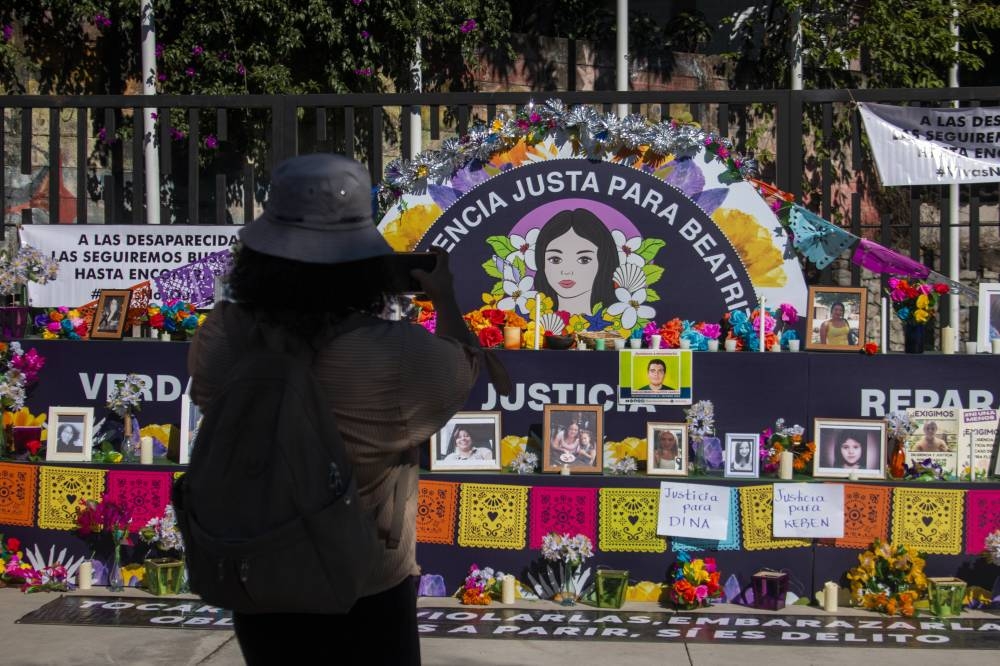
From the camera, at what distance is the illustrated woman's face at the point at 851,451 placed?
237 inches

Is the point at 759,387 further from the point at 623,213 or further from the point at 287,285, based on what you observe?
the point at 287,285

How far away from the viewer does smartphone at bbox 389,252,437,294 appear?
8.73 ft

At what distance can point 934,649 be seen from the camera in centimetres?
532

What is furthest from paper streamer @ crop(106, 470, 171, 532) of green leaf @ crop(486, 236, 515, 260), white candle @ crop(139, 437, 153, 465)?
green leaf @ crop(486, 236, 515, 260)

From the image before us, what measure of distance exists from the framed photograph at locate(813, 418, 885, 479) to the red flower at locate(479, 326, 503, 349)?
160 cm

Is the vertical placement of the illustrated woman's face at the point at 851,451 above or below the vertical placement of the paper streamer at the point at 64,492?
above

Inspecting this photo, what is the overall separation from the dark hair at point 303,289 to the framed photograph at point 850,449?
3.96 meters

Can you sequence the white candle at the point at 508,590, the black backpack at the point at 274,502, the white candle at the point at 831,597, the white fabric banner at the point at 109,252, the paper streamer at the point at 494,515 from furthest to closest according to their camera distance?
the white fabric banner at the point at 109,252 → the paper streamer at the point at 494,515 → the white candle at the point at 508,590 → the white candle at the point at 831,597 → the black backpack at the point at 274,502

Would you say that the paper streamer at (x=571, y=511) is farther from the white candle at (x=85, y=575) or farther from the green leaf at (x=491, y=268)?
the white candle at (x=85, y=575)

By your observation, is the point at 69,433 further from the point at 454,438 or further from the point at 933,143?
the point at 933,143

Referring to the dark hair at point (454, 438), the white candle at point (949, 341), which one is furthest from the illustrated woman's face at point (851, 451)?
the dark hair at point (454, 438)

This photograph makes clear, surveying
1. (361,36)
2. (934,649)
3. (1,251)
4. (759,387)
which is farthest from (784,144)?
(361,36)

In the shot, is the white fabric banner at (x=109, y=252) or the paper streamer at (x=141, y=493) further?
the white fabric banner at (x=109, y=252)

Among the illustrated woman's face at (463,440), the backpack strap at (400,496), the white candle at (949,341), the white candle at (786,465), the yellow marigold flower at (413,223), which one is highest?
the yellow marigold flower at (413,223)
